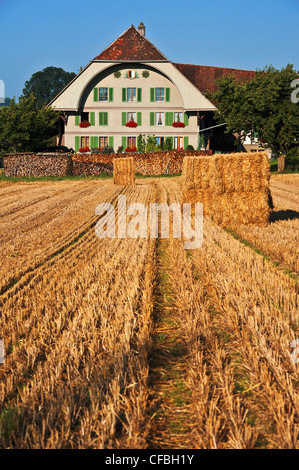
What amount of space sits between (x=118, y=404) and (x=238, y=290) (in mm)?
2919

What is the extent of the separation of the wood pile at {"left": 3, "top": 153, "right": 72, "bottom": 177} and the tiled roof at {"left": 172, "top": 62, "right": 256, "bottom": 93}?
1991 cm

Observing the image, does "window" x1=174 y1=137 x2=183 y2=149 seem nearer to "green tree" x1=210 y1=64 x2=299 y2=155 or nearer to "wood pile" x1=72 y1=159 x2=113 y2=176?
"green tree" x1=210 y1=64 x2=299 y2=155

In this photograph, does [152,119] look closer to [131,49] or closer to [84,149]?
[131,49]

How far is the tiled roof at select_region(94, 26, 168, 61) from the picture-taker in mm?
42594

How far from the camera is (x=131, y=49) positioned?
43062mm

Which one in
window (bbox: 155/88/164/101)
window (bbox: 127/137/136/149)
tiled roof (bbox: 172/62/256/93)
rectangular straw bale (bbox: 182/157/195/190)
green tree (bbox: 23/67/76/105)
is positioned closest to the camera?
rectangular straw bale (bbox: 182/157/195/190)

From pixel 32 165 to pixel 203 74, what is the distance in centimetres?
2404

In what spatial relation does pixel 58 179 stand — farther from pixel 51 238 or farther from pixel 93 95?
pixel 51 238

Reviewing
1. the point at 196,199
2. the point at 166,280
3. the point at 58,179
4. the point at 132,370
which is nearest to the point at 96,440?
the point at 132,370

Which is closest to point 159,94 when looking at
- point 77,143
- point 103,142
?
point 103,142

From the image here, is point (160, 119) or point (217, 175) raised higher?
point (160, 119)

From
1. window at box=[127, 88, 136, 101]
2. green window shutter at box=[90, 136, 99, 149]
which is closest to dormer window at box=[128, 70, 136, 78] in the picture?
window at box=[127, 88, 136, 101]

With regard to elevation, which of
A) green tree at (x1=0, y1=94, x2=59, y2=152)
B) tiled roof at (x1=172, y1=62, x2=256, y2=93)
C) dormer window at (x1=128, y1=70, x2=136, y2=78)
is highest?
tiled roof at (x1=172, y1=62, x2=256, y2=93)

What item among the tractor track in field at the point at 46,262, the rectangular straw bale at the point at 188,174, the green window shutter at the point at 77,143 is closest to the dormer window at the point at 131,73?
the green window shutter at the point at 77,143
